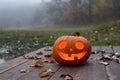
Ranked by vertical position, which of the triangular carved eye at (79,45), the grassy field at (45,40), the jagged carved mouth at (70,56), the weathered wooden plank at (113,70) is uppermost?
the triangular carved eye at (79,45)

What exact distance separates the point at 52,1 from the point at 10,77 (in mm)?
42244

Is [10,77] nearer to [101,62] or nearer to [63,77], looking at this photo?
[63,77]

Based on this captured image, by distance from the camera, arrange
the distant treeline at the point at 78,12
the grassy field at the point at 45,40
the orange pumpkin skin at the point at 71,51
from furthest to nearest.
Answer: the distant treeline at the point at 78,12 → the grassy field at the point at 45,40 → the orange pumpkin skin at the point at 71,51

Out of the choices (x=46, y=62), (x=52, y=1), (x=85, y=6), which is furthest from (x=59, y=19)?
(x=46, y=62)

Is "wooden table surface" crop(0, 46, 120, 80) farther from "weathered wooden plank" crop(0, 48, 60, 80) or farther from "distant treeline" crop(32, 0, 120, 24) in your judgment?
"distant treeline" crop(32, 0, 120, 24)

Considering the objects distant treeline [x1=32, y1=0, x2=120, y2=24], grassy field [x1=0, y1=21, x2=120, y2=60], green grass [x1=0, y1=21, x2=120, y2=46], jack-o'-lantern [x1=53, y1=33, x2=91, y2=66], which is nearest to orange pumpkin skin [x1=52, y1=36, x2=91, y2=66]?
jack-o'-lantern [x1=53, y1=33, x2=91, y2=66]

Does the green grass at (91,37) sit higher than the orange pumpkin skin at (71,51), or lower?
lower

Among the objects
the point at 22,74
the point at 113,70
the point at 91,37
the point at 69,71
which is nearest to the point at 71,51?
the point at 69,71

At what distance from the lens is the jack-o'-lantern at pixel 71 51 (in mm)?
3080

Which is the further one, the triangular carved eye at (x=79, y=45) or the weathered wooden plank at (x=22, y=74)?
the triangular carved eye at (x=79, y=45)

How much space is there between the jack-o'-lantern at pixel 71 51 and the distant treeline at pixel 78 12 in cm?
2743

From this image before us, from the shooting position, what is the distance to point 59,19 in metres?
38.3

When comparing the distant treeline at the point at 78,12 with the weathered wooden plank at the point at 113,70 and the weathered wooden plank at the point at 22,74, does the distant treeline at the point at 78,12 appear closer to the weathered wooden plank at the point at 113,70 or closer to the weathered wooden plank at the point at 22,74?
the weathered wooden plank at the point at 113,70

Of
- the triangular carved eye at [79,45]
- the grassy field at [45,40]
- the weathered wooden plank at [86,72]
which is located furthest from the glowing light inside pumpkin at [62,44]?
the grassy field at [45,40]
